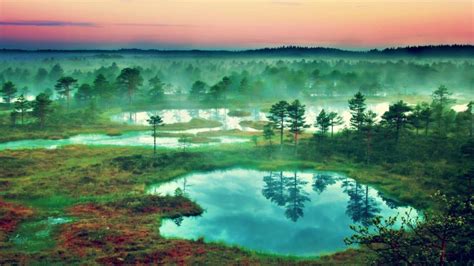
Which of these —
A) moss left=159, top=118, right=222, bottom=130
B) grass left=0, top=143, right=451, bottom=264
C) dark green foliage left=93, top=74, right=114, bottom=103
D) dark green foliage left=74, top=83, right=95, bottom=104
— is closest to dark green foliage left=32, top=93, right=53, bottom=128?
grass left=0, top=143, right=451, bottom=264

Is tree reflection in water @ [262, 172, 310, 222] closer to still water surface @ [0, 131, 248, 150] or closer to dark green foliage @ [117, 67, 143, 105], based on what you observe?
still water surface @ [0, 131, 248, 150]

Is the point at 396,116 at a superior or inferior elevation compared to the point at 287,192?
superior

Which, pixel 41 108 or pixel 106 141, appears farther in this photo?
pixel 41 108

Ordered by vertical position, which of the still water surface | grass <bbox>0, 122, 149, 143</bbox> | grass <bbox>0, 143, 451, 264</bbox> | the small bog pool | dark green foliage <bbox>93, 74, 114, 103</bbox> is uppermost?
dark green foliage <bbox>93, 74, 114, 103</bbox>

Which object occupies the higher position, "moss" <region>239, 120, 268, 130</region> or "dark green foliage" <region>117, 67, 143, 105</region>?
"dark green foliage" <region>117, 67, 143, 105</region>

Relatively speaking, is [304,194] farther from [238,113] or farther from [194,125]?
[238,113]

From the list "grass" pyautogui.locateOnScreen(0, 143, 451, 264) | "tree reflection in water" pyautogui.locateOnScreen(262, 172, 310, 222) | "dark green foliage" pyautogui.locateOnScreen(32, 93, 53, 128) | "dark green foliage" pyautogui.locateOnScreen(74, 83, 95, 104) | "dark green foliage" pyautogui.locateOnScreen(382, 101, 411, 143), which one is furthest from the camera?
"dark green foliage" pyautogui.locateOnScreen(74, 83, 95, 104)

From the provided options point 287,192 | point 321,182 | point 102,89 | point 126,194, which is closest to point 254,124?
point 321,182

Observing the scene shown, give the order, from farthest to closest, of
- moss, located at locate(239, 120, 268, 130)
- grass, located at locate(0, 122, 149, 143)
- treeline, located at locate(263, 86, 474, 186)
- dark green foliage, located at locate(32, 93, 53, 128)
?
moss, located at locate(239, 120, 268, 130) → dark green foliage, located at locate(32, 93, 53, 128) → grass, located at locate(0, 122, 149, 143) → treeline, located at locate(263, 86, 474, 186)

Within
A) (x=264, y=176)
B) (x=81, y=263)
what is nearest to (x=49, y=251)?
(x=81, y=263)

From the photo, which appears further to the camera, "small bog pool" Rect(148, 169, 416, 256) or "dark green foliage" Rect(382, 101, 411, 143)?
"dark green foliage" Rect(382, 101, 411, 143)
